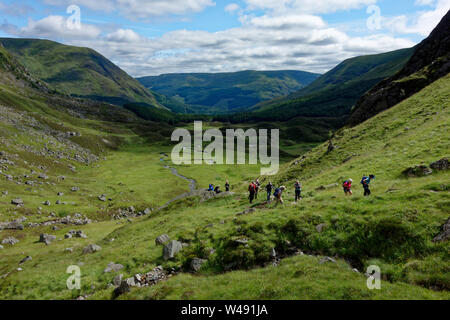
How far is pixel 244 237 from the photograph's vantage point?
23.4m

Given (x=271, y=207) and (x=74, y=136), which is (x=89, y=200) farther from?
(x=74, y=136)

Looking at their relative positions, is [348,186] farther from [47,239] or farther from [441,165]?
[47,239]

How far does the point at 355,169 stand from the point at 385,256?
910 inches

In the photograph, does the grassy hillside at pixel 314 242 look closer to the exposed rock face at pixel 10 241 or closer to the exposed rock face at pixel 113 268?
the exposed rock face at pixel 113 268

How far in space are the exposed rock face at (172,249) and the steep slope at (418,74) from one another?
A: 60.6m

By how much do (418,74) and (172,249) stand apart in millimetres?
73678

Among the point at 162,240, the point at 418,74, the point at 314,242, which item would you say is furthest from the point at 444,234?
the point at 418,74

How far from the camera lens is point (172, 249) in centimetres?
2478

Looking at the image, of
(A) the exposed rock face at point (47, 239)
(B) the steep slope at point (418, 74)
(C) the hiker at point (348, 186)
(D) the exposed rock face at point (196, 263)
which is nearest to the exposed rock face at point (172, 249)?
(D) the exposed rock face at point (196, 263)

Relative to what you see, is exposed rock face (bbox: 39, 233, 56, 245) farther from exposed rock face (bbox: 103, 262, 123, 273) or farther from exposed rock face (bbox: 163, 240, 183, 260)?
exposed rock face (bbox: 163, 240, 183, 260)

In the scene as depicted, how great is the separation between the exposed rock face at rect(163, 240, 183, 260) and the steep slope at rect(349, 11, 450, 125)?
60.6 meters

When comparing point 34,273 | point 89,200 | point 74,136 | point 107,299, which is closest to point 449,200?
point 107,299

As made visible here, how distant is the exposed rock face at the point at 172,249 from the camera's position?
80.0 feet
